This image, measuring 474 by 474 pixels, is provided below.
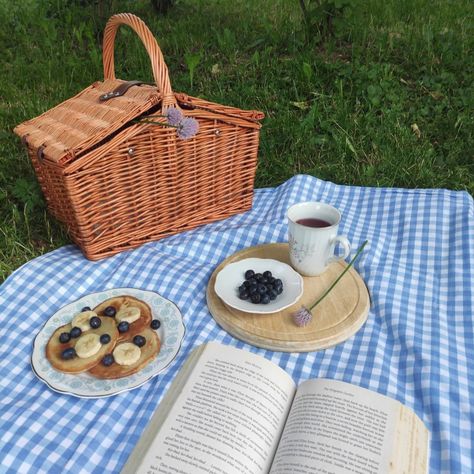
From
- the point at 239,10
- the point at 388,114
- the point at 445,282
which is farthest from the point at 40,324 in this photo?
the point at 239,10

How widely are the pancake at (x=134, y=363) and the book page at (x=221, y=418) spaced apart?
10cm

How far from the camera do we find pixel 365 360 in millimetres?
1156

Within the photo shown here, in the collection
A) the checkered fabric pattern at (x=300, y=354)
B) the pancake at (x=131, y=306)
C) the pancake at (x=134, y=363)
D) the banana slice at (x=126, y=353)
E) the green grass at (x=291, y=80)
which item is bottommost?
the green grass at (x=291, y=80)

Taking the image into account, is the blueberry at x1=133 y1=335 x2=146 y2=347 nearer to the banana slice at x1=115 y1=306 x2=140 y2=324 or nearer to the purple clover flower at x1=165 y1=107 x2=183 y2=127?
the banana slice at x1=115 y1=306 x2=140 y2=324

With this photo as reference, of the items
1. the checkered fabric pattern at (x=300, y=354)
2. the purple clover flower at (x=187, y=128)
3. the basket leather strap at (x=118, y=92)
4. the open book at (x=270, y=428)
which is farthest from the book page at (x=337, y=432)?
the basket leather strap at (x=118, y=92)

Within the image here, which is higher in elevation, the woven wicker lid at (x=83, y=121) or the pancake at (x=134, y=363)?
the woven wicker lid at (x=83, y=121)

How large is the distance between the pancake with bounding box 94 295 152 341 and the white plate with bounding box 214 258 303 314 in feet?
0.59

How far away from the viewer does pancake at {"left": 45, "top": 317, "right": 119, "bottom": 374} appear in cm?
108

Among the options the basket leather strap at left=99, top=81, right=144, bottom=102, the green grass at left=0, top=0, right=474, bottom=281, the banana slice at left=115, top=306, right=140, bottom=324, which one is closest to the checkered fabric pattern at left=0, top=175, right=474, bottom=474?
the banana slice at left=115, top=306, right=140, bottom=324

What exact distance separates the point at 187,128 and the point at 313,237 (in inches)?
18.8

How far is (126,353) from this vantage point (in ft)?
3.63

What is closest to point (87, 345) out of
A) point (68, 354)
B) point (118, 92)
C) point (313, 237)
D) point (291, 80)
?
point (68, 354)

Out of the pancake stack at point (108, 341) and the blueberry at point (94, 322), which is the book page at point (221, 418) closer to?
the pancake stack at point (108, 341)

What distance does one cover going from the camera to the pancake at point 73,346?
3.56 feet
